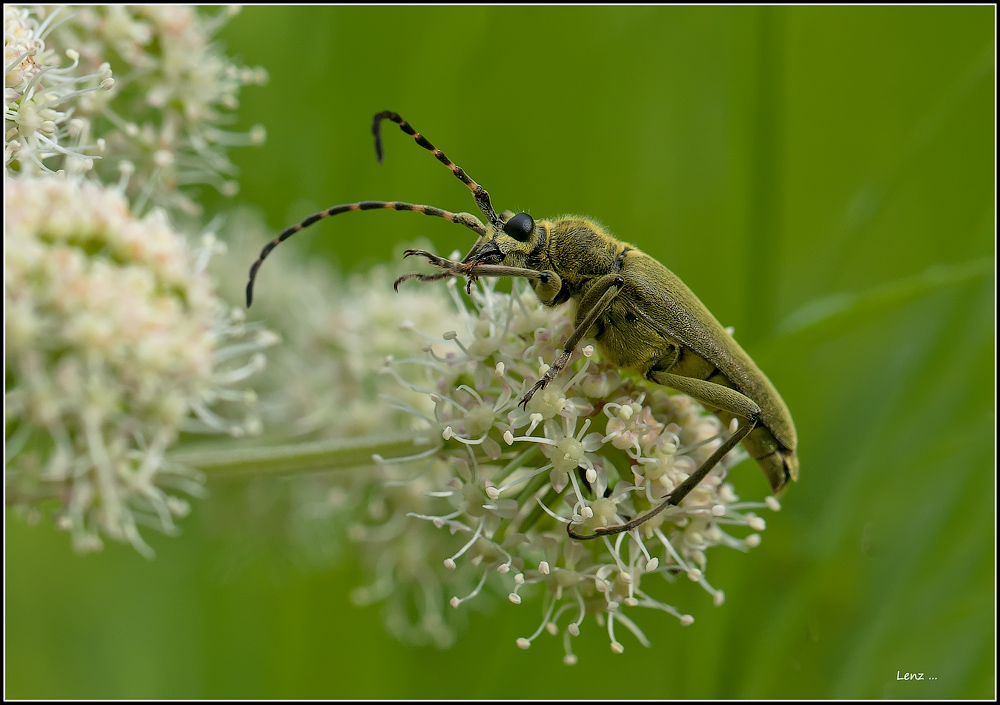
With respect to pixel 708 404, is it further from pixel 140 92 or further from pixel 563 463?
pixel 140 92

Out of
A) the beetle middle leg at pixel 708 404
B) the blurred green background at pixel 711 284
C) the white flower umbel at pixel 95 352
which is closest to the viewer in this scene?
the white flower umbel at pixel 95 352

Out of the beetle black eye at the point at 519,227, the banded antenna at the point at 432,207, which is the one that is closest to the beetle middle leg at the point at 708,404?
the beetle black eye at the point at 519,227

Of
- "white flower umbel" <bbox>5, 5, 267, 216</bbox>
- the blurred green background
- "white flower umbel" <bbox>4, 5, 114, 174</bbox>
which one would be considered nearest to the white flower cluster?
the blurred green background

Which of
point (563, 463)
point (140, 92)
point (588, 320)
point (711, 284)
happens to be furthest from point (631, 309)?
point (140, 92)

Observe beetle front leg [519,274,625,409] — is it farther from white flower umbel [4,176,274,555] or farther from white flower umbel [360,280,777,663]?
white flower umbel [4,176,274,555]

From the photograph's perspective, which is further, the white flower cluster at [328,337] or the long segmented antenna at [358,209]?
the white flower cluster at [328,337]

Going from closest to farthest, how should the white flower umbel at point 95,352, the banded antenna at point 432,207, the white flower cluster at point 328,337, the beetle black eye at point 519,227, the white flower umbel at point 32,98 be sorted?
1. the white flower umbel at point 95,352
2. the white flower umbel at point 32,98
3. the banded antenna at point 432,207
4. the beetle black eye at point 519,227
5. the white flower cluster at point 328,337

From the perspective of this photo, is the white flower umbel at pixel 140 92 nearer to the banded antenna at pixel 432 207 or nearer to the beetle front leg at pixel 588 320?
the banded antenna at pixel 432 207

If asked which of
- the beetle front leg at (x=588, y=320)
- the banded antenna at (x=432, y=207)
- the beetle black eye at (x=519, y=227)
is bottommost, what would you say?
the beetle front leg at (x=588, y=320)
